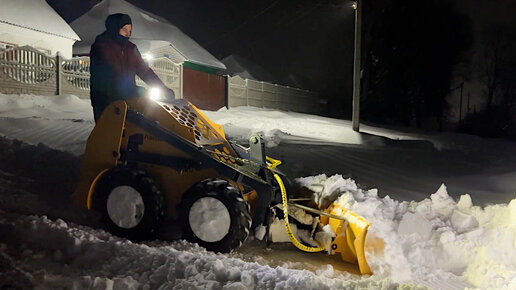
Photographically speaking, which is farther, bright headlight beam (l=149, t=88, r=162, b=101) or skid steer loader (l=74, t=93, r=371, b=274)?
bright headlight beam (l=149, t=88, r=162, b=101)

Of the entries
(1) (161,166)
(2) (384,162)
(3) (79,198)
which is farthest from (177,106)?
(2) (384,162)

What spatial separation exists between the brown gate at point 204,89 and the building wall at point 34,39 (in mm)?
8082

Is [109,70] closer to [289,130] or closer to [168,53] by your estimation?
[289,130]

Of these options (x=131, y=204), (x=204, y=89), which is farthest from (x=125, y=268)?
(x=204, y=89)

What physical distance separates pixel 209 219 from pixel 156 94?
178 cm

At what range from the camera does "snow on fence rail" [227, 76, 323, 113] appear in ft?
77.5

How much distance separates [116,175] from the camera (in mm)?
4949

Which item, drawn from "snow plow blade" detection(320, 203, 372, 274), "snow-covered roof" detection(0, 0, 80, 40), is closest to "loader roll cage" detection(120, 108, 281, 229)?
"snow plow blade" detection(320, 203, 372, 274)

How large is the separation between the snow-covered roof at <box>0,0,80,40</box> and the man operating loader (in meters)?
18.1

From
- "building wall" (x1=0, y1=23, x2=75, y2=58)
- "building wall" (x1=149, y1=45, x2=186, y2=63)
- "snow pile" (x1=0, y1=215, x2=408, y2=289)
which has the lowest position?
"snow pile" (x1=0, y1=215, x2=408, y2=289)

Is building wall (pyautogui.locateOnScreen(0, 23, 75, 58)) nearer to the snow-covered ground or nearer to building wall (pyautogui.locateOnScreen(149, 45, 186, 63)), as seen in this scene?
building wall (pyautogui.locateOnScreen(149, 45, 186, 63))

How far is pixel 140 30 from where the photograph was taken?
3209cm

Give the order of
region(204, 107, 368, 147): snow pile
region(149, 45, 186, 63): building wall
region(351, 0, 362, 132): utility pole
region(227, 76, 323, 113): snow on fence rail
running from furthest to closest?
region(149, 45, 186, 63): building wall, region(227, 76, 323, 113): snow on fence rail, region(351, 0, 362, 132): utility pole, region(204, 107, 368, 147): snow pile

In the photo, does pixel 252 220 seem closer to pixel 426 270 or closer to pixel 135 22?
pixel 426 270
